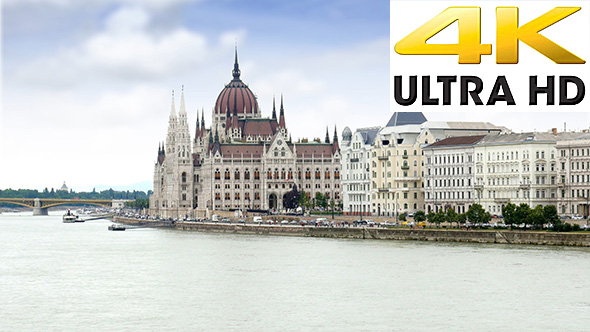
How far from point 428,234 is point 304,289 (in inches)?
1518

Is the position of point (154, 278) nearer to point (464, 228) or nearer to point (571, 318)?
point (571, 318)

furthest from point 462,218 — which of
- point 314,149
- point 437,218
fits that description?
point 314,149

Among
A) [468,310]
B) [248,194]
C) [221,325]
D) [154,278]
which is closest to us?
[221,325]

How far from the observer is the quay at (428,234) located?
85562 mm

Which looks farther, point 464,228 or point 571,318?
point 464,228

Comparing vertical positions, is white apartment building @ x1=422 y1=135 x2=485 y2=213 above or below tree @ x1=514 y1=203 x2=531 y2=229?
above

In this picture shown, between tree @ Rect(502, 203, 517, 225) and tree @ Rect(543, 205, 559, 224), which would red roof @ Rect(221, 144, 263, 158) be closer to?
tree @ Rect(502, 203, 517, 225)

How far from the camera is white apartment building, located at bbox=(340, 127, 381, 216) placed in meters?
140

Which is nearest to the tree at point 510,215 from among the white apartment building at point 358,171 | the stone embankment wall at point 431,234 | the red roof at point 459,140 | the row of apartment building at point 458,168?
the stone embankment wall at point 431,234

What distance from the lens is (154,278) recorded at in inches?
2677

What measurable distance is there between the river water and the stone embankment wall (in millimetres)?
2537

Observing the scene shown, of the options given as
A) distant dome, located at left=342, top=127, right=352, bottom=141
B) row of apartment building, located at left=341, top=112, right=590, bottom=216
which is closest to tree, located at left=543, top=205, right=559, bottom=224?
row of apartment building, located at left=341, top=112, right=590, bottom=216

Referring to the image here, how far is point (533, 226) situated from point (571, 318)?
4478cm

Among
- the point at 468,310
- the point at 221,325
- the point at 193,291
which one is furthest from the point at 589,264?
the point at 221,325
